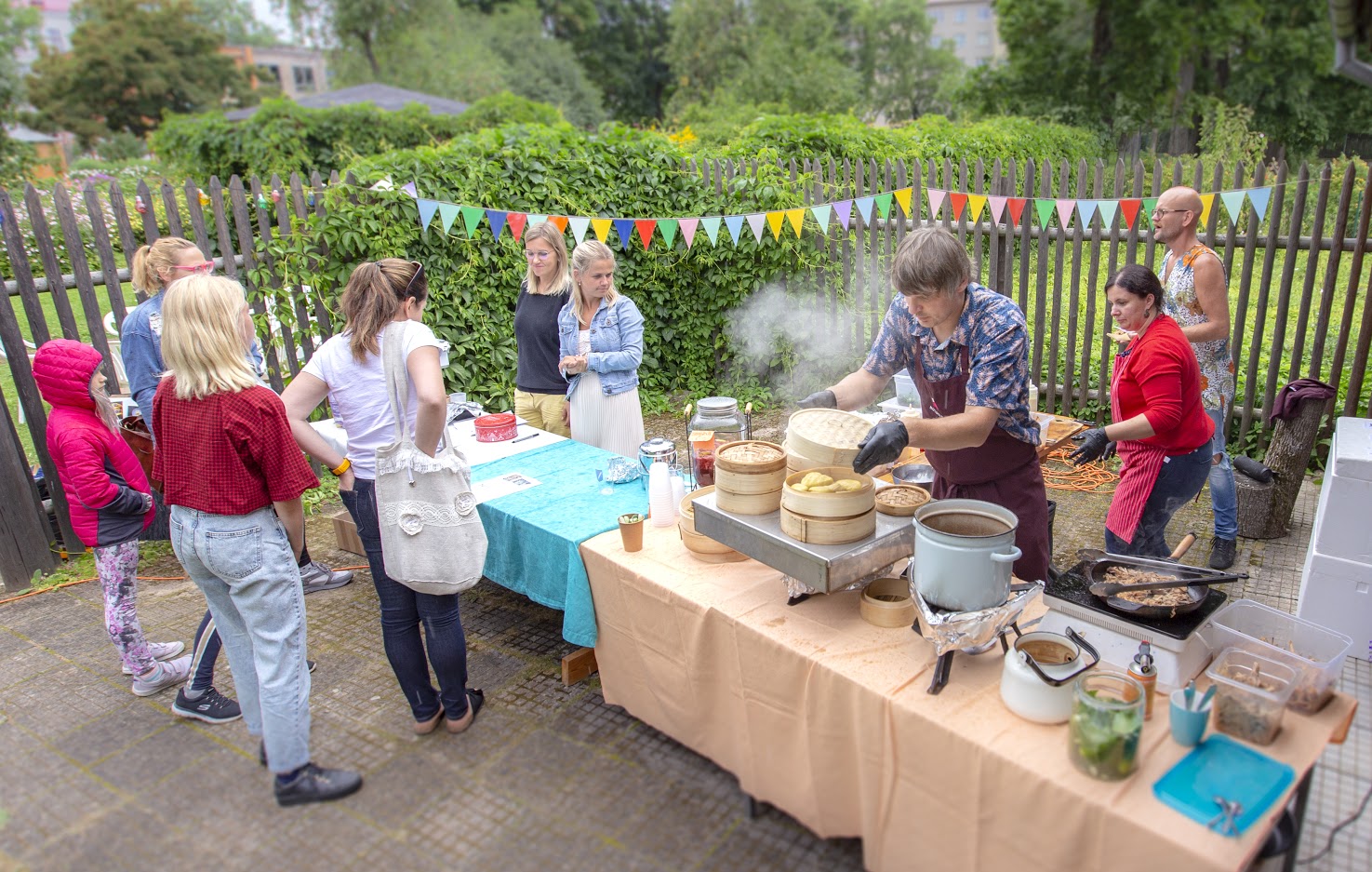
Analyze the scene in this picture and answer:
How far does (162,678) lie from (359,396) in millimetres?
1831

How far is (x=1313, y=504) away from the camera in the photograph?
17.1ft

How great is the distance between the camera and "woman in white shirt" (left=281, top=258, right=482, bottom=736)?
293cm

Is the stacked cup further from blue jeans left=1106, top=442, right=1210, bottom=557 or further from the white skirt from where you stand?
blue jeans left=1106, top=442, right=1210, bottom=557

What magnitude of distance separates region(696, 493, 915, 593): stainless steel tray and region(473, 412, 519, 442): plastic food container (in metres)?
2.00

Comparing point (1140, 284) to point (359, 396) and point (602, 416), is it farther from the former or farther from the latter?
point (359, 396)

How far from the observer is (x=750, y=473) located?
2.73 metres

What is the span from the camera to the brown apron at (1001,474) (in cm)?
293

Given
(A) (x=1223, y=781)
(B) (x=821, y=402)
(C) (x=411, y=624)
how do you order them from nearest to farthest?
(A) (x=1223, y=781), (B) (x=821, y=402), (C) (x=411, y=624)

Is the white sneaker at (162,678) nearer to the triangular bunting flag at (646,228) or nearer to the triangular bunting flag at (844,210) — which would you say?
the triangular bunting flag at (646,228)

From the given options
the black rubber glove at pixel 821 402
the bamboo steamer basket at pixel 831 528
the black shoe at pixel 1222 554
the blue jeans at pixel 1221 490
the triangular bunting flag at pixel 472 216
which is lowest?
the black shoe at pixel 1222 554

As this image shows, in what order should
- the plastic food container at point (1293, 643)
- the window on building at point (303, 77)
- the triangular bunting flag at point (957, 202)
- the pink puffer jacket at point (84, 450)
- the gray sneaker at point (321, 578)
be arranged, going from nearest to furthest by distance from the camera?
the plastic food container at point (1293, 643) → the pink puffer jacket at point (84, 450) → the gray sneaker at point (321, 578) → the triangular bunting flag at point (957, 202) → the window on building at point (303, 77)

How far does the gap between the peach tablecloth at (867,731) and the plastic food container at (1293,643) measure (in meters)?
0.06

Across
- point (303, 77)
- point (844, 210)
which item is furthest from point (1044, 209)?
point (303, 77)

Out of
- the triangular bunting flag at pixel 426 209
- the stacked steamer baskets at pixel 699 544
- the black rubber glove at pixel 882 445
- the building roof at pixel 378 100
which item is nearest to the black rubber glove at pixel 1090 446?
the black rubber glove at pixel 882 445
